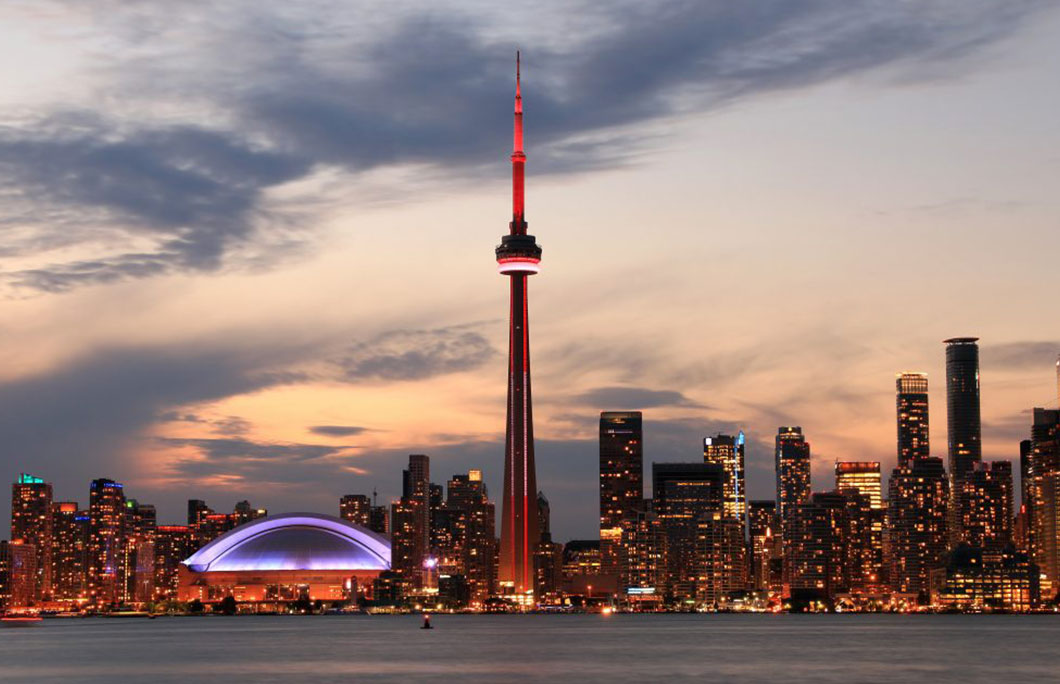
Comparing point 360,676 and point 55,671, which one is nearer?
point 360,676

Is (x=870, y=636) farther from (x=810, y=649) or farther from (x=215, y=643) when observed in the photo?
(x=215, y=643)

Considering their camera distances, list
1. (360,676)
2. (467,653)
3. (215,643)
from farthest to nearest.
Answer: (215,643), (467,653), (360,676)

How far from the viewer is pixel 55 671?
129875 millimetres

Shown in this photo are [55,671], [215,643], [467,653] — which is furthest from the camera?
[215,643]

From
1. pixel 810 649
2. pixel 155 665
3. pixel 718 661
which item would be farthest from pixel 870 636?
pixel 155 665

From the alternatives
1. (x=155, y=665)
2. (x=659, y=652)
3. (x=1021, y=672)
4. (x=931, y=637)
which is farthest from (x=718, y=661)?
(x=931, y=637)

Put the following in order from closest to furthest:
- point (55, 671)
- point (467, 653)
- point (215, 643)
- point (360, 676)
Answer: point (360, 676)
point (55, 671)
point (467, 653)
point (215, 643)

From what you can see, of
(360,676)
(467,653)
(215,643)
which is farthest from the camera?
(215,643)

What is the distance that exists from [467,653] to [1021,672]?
177 ft

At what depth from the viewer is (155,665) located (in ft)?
452

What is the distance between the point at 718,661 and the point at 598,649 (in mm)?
24420

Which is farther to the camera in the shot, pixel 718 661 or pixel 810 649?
pixel 810 649

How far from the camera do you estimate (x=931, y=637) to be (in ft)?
629

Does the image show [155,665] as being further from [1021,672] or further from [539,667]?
[1021,672]
